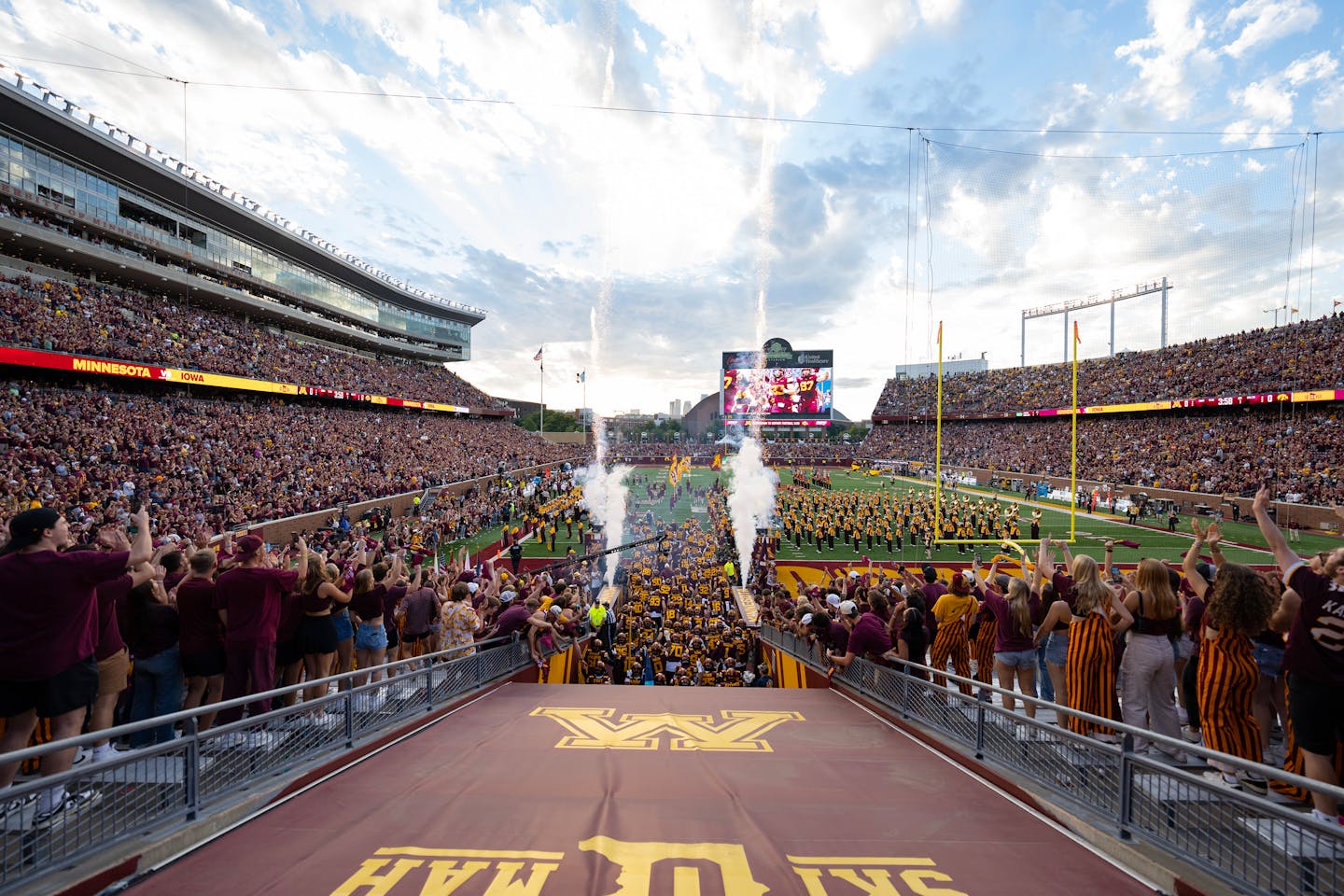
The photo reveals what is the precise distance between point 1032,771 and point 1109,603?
1.58 m

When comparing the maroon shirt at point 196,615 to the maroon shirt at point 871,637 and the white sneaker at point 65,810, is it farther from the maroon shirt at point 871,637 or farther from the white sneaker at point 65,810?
the maroon shirt at point 871,637

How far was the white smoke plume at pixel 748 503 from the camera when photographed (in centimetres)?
2544

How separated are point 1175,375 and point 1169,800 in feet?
202

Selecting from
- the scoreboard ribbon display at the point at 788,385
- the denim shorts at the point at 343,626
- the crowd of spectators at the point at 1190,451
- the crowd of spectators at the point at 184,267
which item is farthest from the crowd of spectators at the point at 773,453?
the denim shorts at the point at 343,626

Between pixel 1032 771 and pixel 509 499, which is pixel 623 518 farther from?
pixel 1032 771

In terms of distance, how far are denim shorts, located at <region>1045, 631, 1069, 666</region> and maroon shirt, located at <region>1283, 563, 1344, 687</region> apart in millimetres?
2205

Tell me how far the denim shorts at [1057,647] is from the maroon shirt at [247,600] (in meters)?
6.95

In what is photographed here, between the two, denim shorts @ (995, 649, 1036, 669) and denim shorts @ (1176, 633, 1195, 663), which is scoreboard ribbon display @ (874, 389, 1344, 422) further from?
denim shorts @ (995, 649, 1036, 669)

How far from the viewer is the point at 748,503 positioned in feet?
115

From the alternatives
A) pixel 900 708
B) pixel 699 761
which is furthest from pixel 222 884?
pixel 900 708

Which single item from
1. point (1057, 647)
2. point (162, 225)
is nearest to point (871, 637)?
point (1057, 647)

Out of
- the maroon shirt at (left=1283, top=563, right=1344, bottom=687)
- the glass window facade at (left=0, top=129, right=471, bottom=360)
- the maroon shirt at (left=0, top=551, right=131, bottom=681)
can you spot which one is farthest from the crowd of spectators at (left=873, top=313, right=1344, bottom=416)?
the glass window facade at (left=0, top=129, right=471, bottom=360)

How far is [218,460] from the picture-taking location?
2644 centimetres

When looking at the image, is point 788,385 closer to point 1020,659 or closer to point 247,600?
point 1020,659
